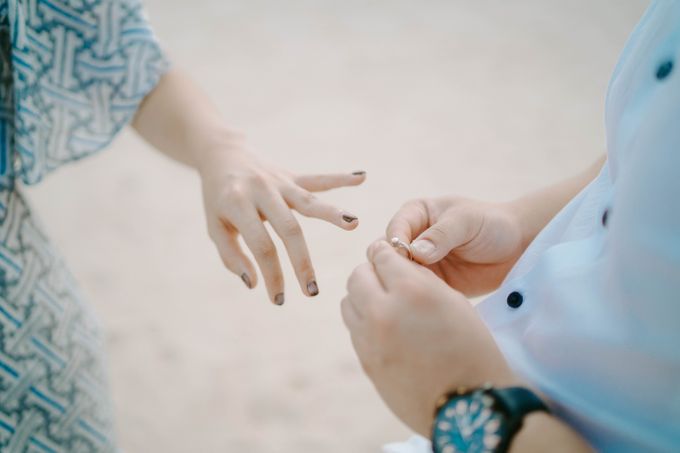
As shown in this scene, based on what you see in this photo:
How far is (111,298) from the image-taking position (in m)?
1.80

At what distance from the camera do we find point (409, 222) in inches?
26.0

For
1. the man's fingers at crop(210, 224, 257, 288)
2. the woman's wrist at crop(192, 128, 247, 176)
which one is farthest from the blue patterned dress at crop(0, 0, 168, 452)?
the man's fingers at crop(210, 224, 257, 288)

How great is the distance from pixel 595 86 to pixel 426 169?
2.66 ft

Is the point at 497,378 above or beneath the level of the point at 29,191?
above

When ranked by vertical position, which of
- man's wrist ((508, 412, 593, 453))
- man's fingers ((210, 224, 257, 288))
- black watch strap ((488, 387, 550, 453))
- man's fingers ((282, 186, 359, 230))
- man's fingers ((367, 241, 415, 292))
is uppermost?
man's fingers ((367, 241, 415, 292))

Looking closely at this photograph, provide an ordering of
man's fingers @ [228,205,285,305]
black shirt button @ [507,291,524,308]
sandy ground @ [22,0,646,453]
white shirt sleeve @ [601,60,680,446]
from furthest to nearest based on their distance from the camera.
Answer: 1. sandy ground @ [22,0,646,453]
2. man's fingers @ [228,205,285,305]
3. black shirt button @ [507,291,524,308]
4. white shirt sleeve @ [601,60,680,446]

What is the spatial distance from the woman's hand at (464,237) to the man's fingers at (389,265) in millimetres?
47

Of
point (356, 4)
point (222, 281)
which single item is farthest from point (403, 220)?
point (356, 4)

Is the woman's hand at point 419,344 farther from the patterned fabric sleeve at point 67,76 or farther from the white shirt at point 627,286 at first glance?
the patterned fabric sleeve at point 67,76

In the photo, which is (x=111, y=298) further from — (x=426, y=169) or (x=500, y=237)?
(x=500, y=237)

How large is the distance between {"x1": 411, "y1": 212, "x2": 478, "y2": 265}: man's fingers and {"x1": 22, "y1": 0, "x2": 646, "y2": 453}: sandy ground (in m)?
0.98

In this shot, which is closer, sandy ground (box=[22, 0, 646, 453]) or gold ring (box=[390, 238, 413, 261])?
gold ring (box=[390, 238, 413, 261])

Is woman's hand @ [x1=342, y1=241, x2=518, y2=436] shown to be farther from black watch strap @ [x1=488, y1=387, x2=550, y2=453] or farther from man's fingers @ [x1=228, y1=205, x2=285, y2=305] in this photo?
man's fingers @ [x1=228, y1=205, x2=285, y2=305]

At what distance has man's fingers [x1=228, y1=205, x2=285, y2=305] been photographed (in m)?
0.69
